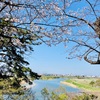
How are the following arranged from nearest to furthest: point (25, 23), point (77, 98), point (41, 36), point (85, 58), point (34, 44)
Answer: point (25, 23) → point (41, 36) → point (85, 58) → point (34, 44) → point (77, 98)

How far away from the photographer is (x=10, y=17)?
6.06 m

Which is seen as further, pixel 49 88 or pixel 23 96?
pixel 49 88

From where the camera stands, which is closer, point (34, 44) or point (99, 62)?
point (99, 62)

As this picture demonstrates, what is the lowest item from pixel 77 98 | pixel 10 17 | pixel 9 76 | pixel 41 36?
pixel 77 98

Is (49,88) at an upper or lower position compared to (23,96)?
upper

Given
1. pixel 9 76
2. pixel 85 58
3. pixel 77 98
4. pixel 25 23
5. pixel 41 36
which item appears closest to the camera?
pixel 25 23

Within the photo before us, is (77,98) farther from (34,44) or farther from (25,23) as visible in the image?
(25,23)

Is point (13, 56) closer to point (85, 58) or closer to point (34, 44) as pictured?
point (34, 44)

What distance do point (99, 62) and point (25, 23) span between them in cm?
198

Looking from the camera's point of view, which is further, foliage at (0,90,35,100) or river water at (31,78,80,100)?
river water at (31,78,80,100)

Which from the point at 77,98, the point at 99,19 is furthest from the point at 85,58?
the point at 77,98

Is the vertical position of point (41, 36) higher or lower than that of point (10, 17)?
lower

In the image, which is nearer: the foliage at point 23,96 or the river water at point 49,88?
the foliage at point 23,96

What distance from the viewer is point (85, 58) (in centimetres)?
641
